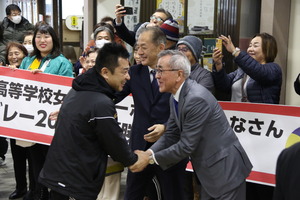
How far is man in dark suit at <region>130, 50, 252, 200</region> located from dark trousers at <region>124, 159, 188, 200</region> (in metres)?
0.44

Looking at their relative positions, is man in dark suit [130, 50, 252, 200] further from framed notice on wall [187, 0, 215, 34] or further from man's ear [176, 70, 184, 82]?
framed notice on wall [187, 0, 215, 34]

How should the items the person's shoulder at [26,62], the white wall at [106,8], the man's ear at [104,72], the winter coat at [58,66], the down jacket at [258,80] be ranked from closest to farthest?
the man's ear at [104,72]
the down jacket at [258,80]
the winter coat at [58,66]
the person's shoulder at [26,62]
the white wall at [106,8]

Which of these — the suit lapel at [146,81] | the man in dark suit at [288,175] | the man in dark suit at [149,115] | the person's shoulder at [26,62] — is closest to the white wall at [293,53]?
the man in dark suit at [149,115]

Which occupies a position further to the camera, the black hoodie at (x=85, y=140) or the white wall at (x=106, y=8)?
the white wall at (x=106, y=8)

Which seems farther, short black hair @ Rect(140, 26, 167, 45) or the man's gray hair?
short black hair @ Rect(140, 26, 167, 45)

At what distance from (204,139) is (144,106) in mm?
785

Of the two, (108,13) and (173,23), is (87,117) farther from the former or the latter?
(108,13)

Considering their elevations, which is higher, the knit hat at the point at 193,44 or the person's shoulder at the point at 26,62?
the knit hat at the point at 193,44

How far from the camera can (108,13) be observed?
330 inches

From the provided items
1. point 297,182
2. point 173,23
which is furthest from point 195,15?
point 297,182

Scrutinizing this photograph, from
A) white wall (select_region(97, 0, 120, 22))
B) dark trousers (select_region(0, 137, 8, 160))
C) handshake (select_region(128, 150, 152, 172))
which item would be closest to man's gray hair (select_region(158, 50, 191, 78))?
handshake (select_region(128, 150, 152, 172))

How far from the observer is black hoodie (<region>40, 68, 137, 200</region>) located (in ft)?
10.6

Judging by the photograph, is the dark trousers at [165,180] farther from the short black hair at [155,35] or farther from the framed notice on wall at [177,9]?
the framed notice on wall at [177,9]

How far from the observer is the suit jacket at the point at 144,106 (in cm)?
407
